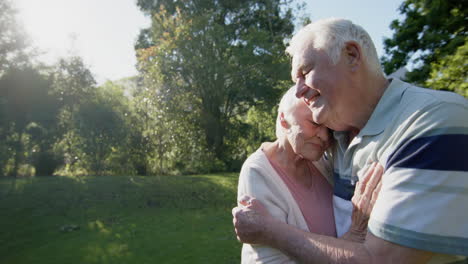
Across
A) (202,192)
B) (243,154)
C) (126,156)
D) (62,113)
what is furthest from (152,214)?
(243,154)

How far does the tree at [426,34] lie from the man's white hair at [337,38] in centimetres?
445

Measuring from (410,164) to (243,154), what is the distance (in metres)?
20.2

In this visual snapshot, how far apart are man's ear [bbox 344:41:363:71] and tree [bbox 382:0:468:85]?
452 cm

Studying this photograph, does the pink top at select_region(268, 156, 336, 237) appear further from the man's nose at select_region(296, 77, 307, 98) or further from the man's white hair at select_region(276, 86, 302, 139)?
the man's nose at select_region(296, 77, 307, 98)

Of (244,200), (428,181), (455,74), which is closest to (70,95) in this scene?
(455,74)

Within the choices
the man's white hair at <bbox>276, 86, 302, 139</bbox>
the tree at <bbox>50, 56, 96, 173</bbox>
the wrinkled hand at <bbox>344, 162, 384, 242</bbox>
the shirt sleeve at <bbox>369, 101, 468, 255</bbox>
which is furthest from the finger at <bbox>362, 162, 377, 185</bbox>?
the tree at <bbox>50, 56, 96, 173</bbox>

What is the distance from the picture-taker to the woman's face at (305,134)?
5.71 feet

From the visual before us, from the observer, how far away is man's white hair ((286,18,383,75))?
1.47m

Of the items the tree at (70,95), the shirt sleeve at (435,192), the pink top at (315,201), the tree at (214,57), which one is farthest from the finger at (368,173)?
the tree at (70,95)

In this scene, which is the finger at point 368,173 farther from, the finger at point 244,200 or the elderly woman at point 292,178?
the finger at point 244,200

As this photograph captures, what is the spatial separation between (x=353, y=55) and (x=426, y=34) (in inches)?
232

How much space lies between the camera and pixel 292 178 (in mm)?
1811

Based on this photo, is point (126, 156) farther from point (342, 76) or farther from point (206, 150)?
point (342, 76)

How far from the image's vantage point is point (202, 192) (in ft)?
40.5
